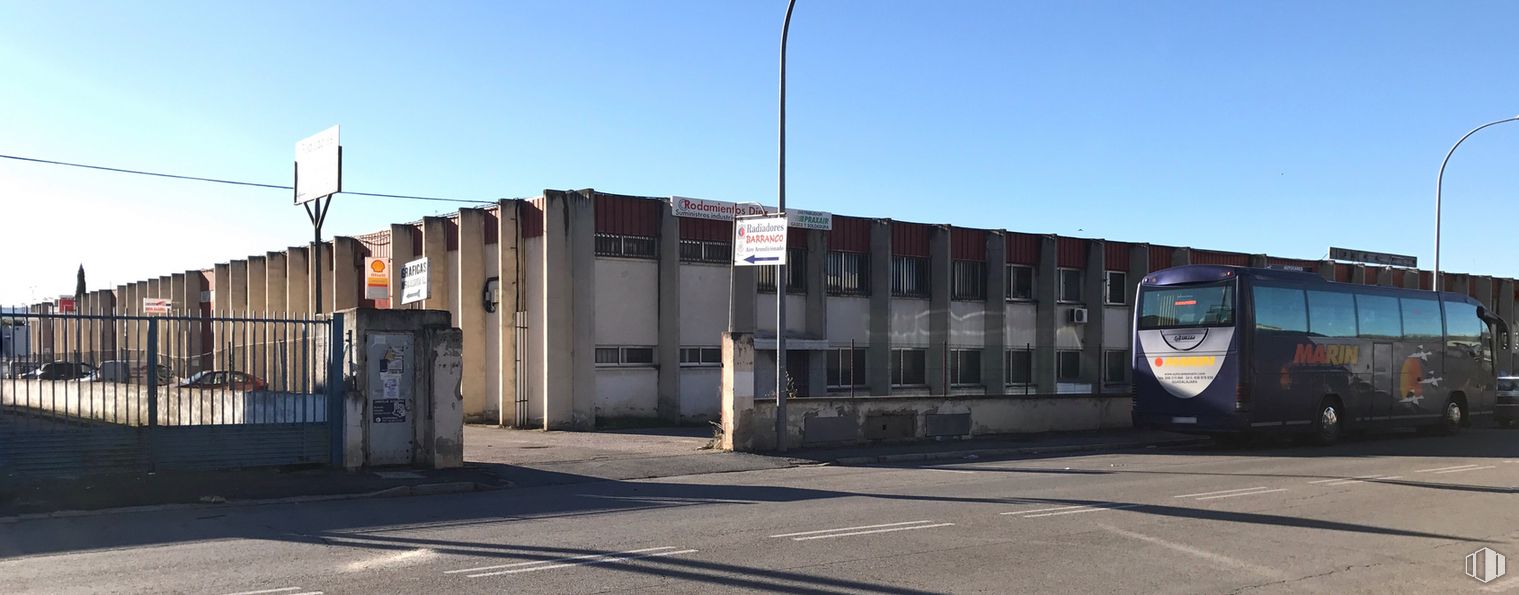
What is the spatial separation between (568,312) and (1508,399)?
24933 mm

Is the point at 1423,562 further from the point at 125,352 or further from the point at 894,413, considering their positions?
the point at 125,352

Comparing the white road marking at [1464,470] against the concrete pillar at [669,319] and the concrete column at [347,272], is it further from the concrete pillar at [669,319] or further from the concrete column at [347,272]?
the concrete column at [347,272]

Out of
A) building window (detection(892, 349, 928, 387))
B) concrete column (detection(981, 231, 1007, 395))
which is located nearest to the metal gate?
building window (detection(892, 349, 928, 387))

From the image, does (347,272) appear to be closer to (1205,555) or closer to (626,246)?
(626,246)

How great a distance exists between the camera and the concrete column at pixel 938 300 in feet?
107

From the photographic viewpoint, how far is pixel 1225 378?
66.2ft

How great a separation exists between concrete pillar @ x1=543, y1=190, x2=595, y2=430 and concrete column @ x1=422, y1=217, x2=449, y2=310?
216 inches

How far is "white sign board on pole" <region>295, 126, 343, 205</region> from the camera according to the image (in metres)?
21.9

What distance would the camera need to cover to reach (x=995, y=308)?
112 feet

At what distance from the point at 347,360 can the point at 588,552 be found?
7708 mm

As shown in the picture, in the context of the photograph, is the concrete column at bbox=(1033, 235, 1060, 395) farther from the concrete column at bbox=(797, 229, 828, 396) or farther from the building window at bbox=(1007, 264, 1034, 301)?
the concrete column at bbox=(797, 229, 828, 396)

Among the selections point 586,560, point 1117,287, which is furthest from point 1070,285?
point 586,560

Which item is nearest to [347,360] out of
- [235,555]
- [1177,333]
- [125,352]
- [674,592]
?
[125,352]
